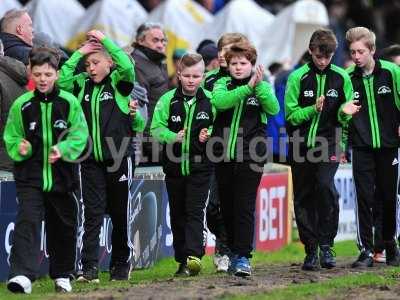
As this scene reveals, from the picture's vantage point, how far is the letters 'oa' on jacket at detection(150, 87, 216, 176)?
13523mm

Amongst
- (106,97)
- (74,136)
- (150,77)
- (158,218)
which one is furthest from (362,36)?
(74,136)

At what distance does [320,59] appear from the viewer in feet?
46.1

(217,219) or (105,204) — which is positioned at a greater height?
(105,204)

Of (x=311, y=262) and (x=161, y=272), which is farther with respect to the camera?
(x=161, y=272)

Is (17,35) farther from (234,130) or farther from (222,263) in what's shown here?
(222,263)

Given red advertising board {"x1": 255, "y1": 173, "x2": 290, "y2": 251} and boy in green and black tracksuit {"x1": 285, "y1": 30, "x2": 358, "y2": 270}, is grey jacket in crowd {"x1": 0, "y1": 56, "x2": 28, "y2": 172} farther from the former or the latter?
red advertising board {"x1": 255, "y1": 173, "x2": 290, "y2": 251}

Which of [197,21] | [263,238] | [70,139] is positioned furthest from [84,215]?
[197,21]

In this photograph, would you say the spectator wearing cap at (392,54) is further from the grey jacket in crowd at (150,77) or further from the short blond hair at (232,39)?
the short blond hair at (232,39)

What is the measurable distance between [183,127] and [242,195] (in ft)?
3.02

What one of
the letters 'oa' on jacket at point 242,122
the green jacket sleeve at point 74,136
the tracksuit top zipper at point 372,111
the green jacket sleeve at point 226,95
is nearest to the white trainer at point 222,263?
the letters 'oa' on jacket at point 242,122

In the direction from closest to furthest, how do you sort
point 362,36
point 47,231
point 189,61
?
point 47,231 < point 189,61 < point 362,36

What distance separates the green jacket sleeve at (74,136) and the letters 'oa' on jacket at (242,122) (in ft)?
5.83

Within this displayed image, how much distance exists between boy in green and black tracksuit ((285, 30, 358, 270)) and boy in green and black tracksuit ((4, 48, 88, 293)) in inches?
113

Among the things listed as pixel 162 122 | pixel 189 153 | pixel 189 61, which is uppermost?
pixel 189 61
